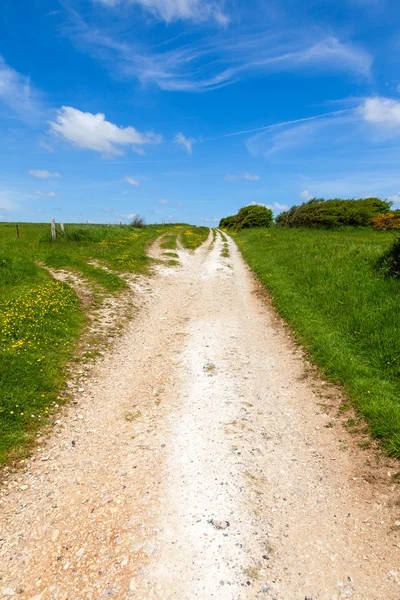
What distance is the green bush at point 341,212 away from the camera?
47.0m

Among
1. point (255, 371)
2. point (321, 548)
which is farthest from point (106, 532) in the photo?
point (255, 371)

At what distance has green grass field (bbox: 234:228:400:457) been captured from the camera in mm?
6371

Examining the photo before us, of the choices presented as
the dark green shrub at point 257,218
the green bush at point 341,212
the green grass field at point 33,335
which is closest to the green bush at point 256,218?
the dark green shrub at point 257,218

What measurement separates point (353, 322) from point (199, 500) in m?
7.47

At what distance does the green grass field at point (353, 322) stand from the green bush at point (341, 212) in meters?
33.5

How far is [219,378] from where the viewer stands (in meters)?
7.72

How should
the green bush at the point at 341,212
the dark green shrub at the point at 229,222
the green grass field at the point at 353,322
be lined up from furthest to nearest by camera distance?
the dark green shrub at the point at 229,222 < the green bush at the point at 341,212 < the green grass field at the point at 353,322

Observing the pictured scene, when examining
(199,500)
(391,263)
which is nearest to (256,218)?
(391,263)

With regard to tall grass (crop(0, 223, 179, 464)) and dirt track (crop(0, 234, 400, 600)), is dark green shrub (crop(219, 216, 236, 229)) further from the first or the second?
dirt track (crop(0, 234, 400, 600))

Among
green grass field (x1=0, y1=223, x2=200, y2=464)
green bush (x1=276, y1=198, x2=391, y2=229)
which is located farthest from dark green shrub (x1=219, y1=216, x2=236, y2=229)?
green grass field (x1=0, y1=223, x2=200, y2=464)

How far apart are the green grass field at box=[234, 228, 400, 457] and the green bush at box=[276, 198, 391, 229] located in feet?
110

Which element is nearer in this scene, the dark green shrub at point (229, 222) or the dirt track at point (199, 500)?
the dirt track at point (199, 500)

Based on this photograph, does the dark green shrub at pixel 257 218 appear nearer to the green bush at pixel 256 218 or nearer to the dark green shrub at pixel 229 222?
the green bush at pixel 256 218

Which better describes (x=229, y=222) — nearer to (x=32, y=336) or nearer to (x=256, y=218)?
(x=256, y=218)
